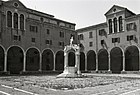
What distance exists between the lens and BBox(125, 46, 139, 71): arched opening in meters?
43.5

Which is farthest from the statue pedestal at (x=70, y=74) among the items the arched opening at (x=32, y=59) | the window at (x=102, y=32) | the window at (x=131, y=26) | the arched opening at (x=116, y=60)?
the window at (x=102, y=32)

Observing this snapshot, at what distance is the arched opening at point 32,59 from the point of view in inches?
1727

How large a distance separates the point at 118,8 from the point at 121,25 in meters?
4.32

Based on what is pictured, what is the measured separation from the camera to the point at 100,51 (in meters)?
47.9

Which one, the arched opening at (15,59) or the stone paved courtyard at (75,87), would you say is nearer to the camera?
the stone paved courtyard at (75,87)

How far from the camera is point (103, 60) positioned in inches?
1967

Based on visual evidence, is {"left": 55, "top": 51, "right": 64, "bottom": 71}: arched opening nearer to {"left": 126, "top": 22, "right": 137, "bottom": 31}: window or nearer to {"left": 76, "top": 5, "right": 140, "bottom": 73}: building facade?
{"left": 76, "top": 5, "right": 140, "bottom": 73}: building facade

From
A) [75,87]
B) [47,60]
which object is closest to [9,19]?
[47,60]

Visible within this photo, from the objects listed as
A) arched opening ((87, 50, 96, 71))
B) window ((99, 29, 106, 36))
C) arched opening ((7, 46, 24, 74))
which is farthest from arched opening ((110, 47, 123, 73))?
arched opening ((7, 46, 24, 74))

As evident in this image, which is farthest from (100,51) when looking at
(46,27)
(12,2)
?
(12,2)

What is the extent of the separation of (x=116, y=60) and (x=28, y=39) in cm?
2351

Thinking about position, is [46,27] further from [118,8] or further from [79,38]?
[118,8]

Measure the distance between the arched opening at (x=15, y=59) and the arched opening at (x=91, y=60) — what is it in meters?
19.1

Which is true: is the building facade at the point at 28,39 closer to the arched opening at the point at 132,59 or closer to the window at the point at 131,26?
the arched opening at the point at 132,59
